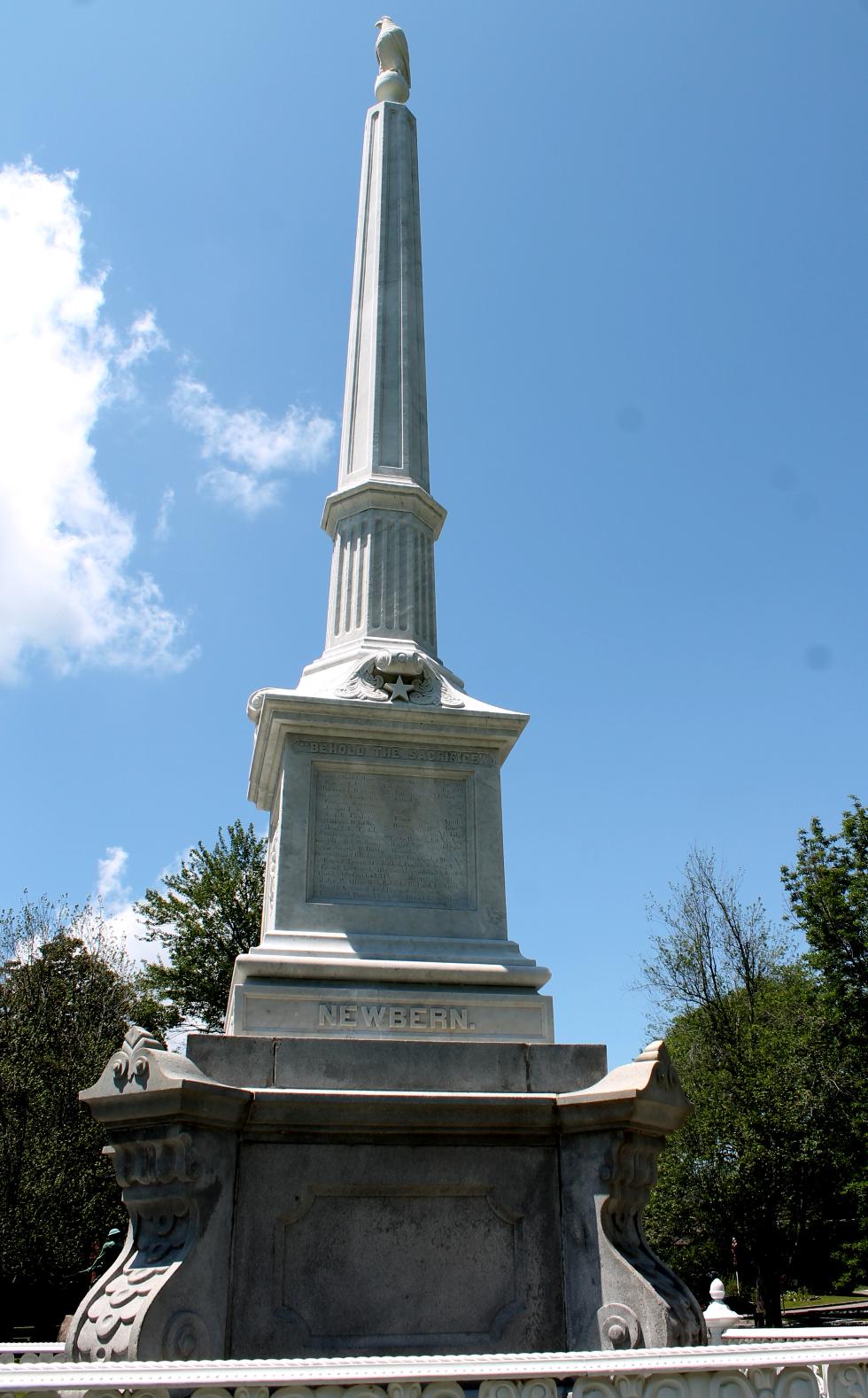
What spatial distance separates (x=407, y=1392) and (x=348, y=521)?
25.0ft

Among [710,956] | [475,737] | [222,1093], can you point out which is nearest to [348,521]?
[475,737]

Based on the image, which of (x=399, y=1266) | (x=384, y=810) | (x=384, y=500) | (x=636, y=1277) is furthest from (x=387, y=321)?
(x=636, y=1277)

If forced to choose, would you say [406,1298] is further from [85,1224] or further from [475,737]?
[85,1224]

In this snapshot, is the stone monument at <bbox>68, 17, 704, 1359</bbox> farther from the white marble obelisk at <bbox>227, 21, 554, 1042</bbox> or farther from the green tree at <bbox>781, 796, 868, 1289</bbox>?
the green tree at <bbox>781, 796, 868, 1289</bbox>

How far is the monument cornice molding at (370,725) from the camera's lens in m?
8.25

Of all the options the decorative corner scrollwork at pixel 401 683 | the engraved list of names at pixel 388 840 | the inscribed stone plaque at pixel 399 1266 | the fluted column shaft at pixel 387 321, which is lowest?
the inscribed stone plaque at pixel 399 1266

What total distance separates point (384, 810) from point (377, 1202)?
288 centimetres

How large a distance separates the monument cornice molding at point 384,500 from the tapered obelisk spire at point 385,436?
0.4 inches

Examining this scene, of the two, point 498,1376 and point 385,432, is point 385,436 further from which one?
point 498,1376

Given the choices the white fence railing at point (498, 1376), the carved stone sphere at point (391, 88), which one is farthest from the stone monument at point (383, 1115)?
the carved stone sphere at point (391, 88)

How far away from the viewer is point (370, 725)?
836cm

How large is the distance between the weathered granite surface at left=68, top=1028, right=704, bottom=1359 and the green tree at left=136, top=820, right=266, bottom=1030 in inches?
920

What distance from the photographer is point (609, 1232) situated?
6.28m

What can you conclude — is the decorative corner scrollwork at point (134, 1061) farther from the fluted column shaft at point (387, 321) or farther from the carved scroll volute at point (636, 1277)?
the fluted column shaft at point (387, 321)
